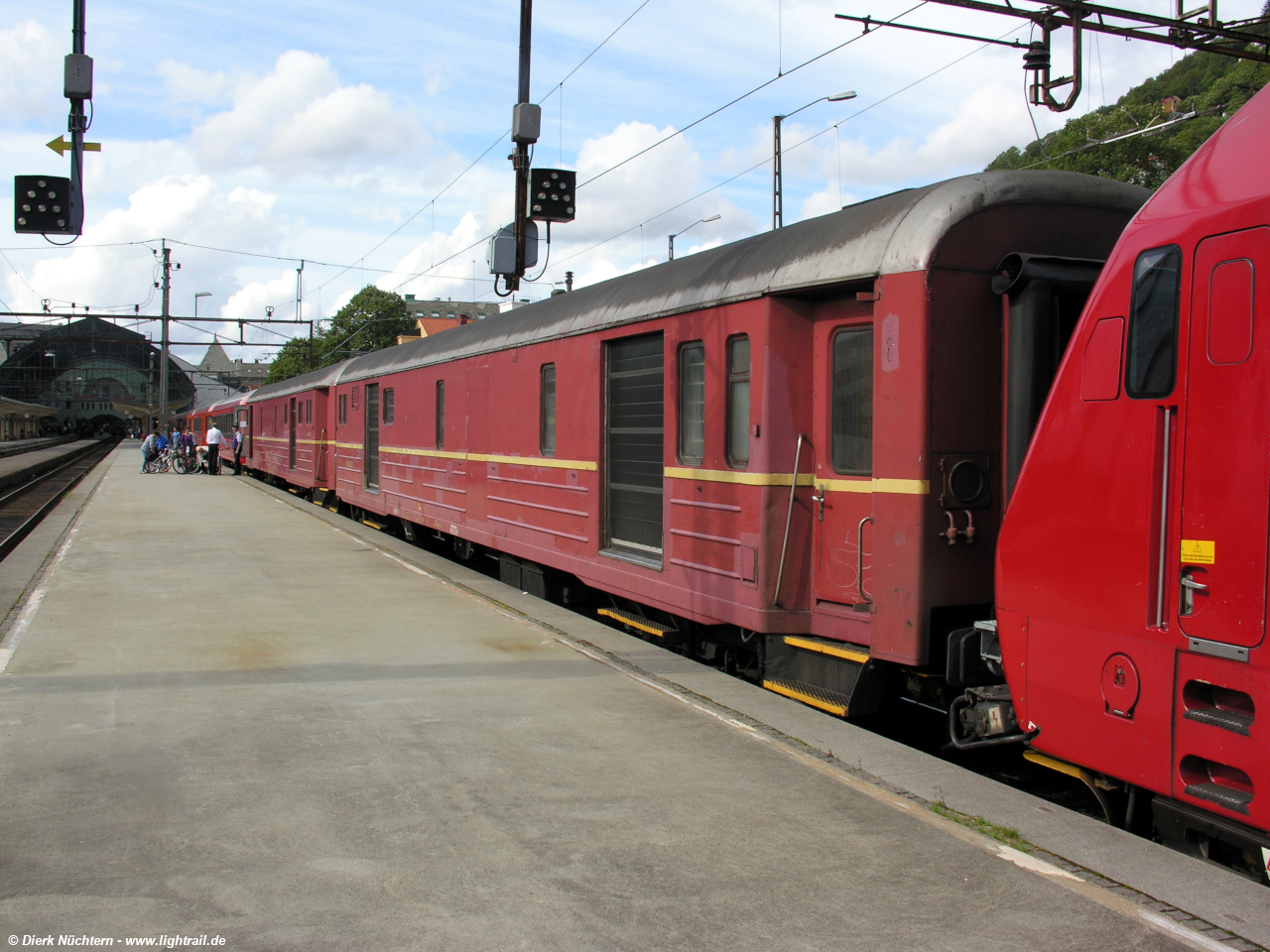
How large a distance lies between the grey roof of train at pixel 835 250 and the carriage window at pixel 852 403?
37 centimetres

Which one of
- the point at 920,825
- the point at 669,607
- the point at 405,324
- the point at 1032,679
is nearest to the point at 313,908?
the point at 920,825

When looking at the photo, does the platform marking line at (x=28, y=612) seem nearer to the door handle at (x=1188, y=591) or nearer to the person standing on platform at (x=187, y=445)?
the door handle at (x=1188, y=591)

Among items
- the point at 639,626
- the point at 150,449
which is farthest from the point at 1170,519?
the point at 150,449

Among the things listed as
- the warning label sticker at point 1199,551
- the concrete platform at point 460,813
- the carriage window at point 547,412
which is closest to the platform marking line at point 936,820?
the concrete platform at point 460,813

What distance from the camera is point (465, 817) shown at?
4398mm

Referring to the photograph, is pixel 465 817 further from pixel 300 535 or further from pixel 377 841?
pixel 300 535

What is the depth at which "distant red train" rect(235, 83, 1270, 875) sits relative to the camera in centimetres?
367

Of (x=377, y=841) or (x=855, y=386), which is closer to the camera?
(x=377, y=841)

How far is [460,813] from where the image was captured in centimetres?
445

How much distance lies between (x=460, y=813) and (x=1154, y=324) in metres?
3.33

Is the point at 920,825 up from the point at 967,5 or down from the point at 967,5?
down

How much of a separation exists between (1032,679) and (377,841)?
2.72 m

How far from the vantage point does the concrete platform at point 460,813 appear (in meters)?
3.45

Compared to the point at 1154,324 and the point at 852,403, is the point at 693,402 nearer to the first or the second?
the point at 852,403
